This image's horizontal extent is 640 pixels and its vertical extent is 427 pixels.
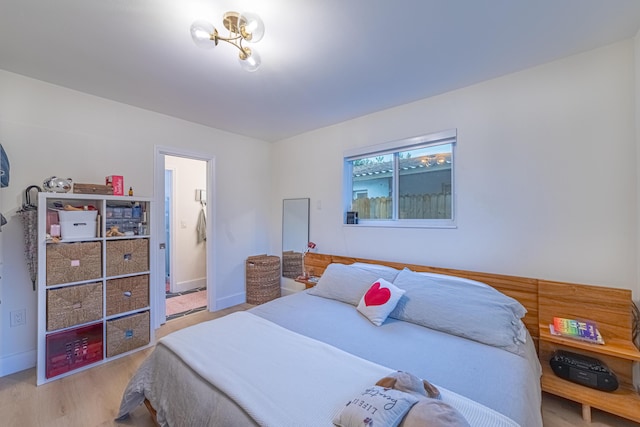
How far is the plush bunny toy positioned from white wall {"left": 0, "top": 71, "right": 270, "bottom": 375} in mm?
3011

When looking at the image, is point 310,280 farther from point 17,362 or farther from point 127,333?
point 17,362

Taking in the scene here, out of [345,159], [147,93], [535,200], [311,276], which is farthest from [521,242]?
[147,93]

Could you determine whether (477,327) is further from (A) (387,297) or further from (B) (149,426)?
(B) (149,426)

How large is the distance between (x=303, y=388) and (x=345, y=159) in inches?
104

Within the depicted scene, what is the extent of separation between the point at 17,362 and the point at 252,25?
3.23 meters

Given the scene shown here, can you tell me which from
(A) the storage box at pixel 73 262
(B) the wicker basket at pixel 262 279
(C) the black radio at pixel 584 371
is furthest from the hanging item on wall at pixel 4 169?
(C) the black radio at pixel 584 371

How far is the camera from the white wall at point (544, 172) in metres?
1.79

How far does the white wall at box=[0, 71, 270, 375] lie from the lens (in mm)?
2180

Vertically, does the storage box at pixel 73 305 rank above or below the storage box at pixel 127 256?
below

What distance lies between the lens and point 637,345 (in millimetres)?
1705

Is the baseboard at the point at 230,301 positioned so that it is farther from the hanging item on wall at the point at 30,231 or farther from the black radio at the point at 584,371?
the black radio at the point at 584,371

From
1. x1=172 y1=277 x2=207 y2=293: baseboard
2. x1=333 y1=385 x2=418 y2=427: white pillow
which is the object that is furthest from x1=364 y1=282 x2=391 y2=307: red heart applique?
x1=172 y1=277 x2=207 y2=293: baseboard

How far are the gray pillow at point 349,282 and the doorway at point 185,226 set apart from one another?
2600mm

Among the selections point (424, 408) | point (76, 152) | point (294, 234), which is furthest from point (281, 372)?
point (76, 152)
